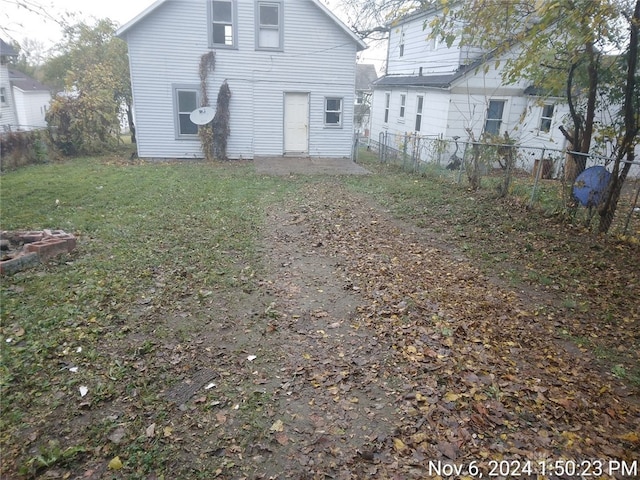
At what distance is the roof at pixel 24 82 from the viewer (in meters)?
33.0

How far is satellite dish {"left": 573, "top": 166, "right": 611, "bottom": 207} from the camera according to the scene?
292 inches

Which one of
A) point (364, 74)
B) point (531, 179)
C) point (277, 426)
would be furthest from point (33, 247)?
point (364, 74)

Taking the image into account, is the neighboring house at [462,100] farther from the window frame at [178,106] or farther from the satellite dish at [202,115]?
the window frame at [178,106]

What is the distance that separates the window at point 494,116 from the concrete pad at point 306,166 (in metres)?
5.56

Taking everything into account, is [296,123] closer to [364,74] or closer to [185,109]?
[185,109]

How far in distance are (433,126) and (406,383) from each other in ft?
48.8

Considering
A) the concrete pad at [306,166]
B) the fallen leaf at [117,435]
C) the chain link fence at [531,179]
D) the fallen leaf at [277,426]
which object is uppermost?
the chain link fence at [531,179]

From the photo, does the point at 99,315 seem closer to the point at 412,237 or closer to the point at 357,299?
the point at 357,299

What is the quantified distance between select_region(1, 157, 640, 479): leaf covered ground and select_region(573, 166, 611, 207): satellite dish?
641mm

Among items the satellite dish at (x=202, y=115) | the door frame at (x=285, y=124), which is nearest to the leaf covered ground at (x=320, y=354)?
the satellite dish at (x=202, y=115)

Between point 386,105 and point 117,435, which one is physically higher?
point 386,105

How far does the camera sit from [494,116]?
53.5 ft

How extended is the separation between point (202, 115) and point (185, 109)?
3.74 ft

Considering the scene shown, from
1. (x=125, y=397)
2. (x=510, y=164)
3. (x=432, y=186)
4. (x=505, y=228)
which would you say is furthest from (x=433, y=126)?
(x=125, y=397)
